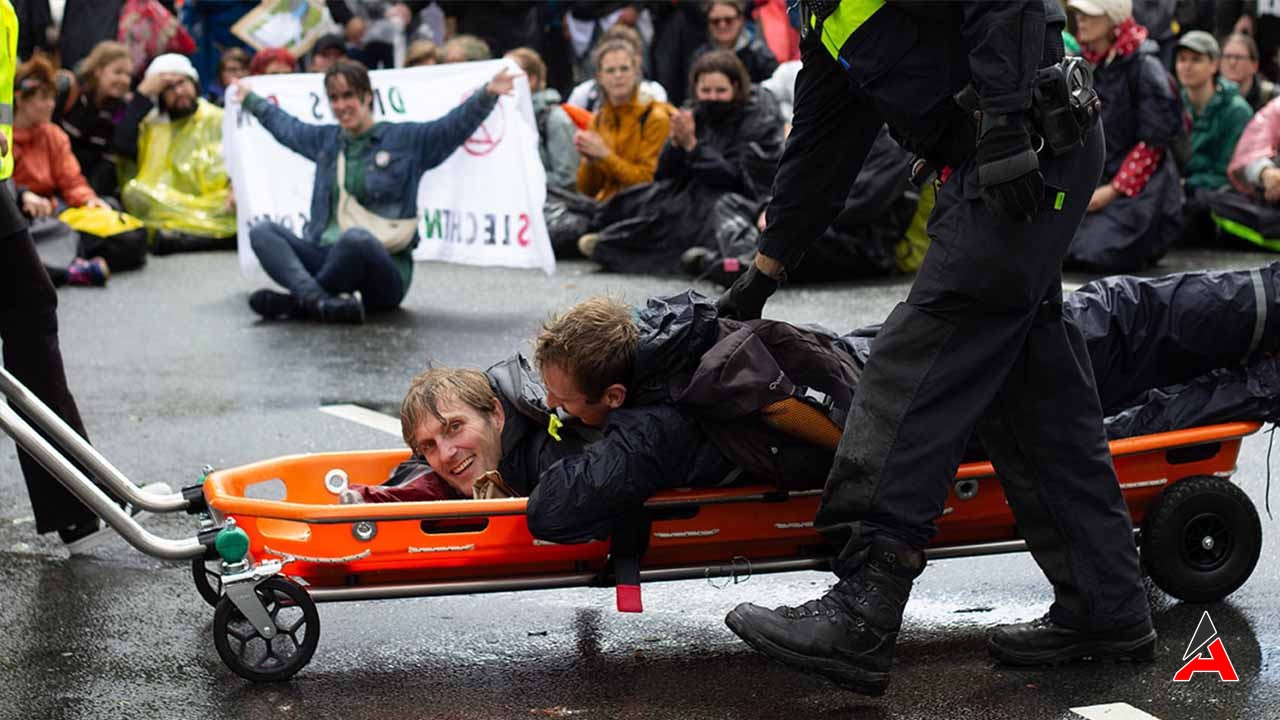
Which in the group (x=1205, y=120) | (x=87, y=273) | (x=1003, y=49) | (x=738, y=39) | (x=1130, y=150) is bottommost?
(x=87, y=273)

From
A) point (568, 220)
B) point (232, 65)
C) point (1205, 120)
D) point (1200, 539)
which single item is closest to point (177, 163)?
point (232, 65)

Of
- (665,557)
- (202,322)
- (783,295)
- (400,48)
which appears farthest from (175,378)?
(400,48)

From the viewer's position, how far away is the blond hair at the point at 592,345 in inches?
163

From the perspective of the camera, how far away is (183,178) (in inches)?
514

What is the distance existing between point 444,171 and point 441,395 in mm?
5856

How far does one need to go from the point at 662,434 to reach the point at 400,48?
12.0 m

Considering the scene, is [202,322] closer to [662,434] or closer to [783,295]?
[783,295]

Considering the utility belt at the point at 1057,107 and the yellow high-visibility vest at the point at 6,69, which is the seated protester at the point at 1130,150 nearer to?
the utility belt at the point at 1057,107

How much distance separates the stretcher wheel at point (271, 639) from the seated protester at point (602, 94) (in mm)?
8028

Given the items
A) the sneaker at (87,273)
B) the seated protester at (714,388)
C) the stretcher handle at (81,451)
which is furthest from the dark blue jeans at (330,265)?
the seated protester at (714,388)

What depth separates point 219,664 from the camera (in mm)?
4297

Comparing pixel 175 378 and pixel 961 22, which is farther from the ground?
pixel 961 22

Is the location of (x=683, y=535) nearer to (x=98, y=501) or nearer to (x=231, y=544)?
(x=231, y=544)

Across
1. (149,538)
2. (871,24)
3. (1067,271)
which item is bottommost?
(1067,271)
